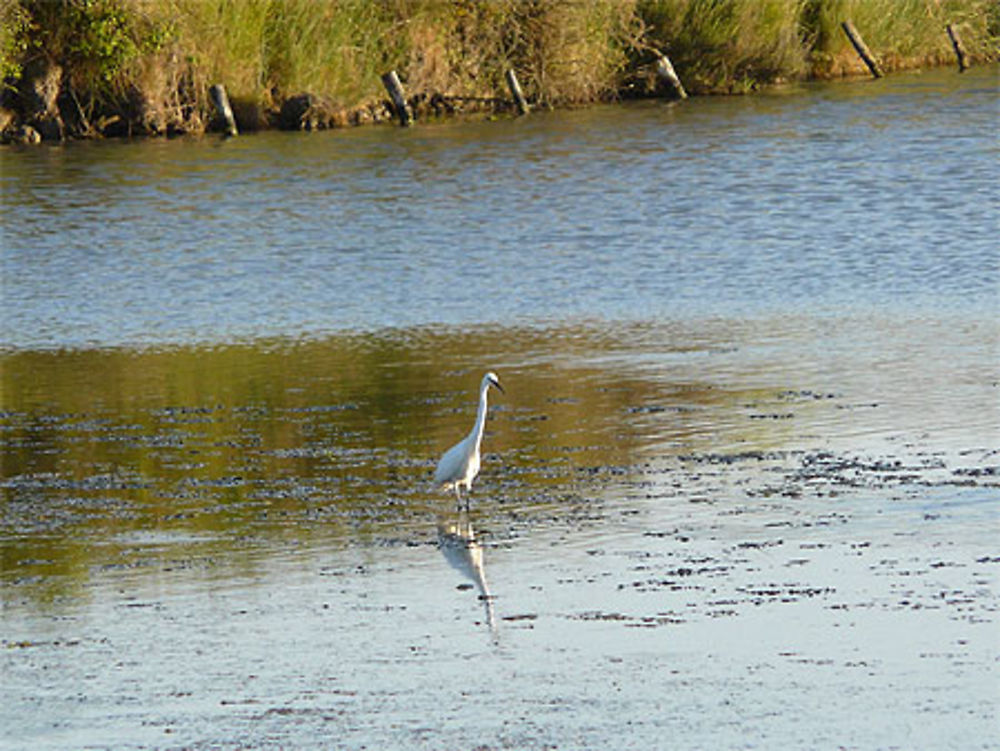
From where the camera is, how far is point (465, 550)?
362 inches

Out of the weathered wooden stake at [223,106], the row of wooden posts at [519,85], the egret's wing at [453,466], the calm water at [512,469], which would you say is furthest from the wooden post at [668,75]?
the egret's wing at [453,466]

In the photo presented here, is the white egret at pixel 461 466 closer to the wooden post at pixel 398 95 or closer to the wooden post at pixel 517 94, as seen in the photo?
the wooden post at pixel 398 95

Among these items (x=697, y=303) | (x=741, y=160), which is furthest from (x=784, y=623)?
(x=741, y=160)

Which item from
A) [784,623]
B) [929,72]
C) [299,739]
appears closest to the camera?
[299,739]

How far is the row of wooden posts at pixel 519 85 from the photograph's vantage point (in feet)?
108

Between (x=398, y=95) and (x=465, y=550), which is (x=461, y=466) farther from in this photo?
(x=398, y=95)

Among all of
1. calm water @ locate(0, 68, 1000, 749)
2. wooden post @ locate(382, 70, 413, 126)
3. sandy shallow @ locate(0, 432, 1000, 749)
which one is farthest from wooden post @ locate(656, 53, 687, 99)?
sandy shallow @ locate(0, 432, 1000, 749)

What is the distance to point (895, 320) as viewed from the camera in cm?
1591

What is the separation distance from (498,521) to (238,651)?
2.41 metres

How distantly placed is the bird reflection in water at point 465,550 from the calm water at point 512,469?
0.03 metres

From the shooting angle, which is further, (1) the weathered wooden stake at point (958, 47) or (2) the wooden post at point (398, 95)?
(1) the weathered wooden stake at point (958, 47)

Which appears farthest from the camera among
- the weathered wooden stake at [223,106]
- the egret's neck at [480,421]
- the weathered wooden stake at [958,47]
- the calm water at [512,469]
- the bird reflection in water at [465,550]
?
the weathered wooden stake at [958,47]

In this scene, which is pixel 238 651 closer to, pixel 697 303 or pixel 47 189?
pixel 697 303

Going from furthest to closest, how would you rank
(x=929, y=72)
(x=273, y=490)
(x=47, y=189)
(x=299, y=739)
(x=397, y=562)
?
(x=929, y=72) → (x=47, y=189) → (x=273, y=490) → (x=397, y=562) → (x=299, y=739)
